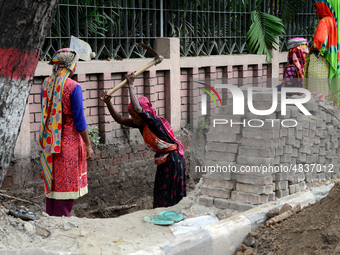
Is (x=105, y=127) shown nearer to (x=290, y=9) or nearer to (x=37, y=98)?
(x=37, y=98)

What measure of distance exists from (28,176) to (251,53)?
4789mm

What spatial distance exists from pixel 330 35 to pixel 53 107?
420 cm

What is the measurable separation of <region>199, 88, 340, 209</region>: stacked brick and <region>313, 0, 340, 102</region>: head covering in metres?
2.17

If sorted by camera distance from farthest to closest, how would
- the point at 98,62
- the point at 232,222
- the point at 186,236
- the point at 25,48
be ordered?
the point at 98,62 < the point at 232,222 < the point at 186,236 < the point at 25,48

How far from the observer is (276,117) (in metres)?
4.01

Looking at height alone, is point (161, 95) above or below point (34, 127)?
above

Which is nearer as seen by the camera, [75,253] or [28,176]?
[75,253]

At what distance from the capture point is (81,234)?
9.66 ft

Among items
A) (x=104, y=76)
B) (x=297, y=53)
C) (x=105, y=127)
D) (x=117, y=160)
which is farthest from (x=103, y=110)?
(x=297, y=53)

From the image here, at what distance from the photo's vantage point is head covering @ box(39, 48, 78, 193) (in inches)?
152

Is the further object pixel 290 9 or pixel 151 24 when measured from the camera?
pixel 290 9

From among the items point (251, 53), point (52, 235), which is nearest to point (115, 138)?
point (52, 235)

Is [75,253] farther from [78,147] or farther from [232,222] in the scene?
[78,147]

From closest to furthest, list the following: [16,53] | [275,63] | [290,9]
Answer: [16,53], [275,63], [290,9]
